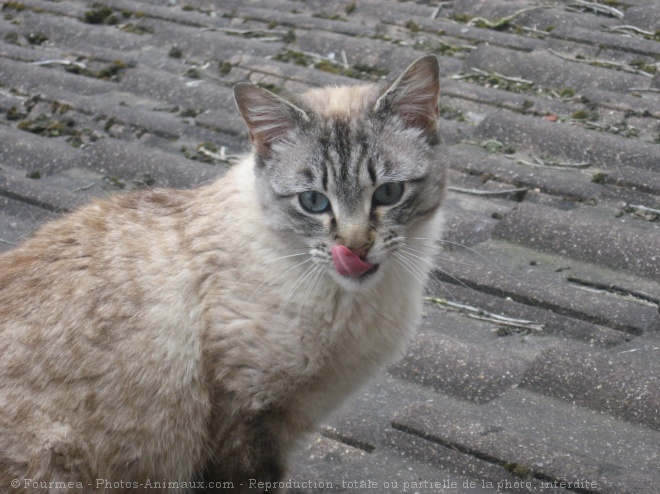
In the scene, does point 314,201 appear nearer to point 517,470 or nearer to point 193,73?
point 517,470

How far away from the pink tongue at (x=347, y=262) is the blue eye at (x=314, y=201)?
0.19 m

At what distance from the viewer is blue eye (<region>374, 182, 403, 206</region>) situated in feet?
Answer: 11.1

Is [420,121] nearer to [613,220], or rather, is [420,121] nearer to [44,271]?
[613,220]

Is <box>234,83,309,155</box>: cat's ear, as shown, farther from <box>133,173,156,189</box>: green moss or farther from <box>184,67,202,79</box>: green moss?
<box>184,67,202,79</box>: green moss

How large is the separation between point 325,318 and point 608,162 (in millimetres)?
1872

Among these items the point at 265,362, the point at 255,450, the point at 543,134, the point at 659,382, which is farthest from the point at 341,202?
the point at 543,134

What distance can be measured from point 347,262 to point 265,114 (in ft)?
2.16

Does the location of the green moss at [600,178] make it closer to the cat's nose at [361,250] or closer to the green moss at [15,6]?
the cat's nose at [361,250]

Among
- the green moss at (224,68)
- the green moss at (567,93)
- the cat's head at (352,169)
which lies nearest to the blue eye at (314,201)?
the cat's head at (352,169)

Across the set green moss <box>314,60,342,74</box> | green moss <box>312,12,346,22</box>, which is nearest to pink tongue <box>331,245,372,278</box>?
green moss <box>314,60,342,74</box>

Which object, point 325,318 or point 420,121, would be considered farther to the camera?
point 420,121

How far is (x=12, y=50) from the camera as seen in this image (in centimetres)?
595

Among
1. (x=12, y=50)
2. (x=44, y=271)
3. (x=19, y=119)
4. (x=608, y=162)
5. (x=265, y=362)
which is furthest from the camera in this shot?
(x=12, y=50)

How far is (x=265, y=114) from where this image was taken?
3.49m
